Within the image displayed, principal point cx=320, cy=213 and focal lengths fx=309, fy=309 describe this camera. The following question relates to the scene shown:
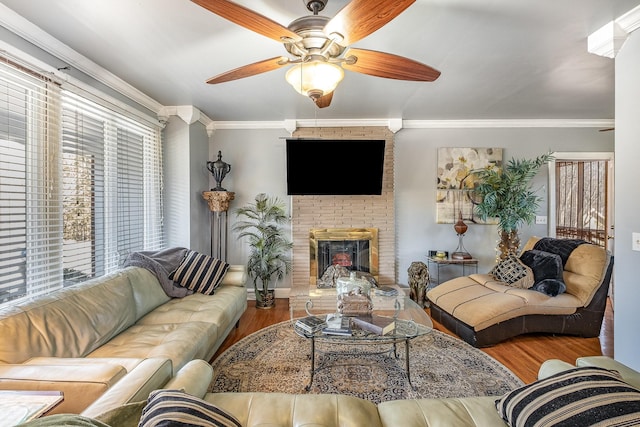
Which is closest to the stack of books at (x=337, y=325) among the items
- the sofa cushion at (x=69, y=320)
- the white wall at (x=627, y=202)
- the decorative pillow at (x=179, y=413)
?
the decorative pillow at (x=179, y=413)

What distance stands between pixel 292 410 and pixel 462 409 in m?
0.73

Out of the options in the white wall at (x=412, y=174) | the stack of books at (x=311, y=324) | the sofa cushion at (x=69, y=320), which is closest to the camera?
the sofa cushion at (x=69, y=320)

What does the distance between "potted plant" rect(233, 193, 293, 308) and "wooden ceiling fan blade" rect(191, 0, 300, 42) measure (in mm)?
2609

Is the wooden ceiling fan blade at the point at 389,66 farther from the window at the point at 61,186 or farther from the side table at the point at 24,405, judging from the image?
the window at the point at 61,186

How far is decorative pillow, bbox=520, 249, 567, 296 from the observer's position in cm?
293

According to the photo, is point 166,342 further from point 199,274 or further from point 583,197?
point 583,197

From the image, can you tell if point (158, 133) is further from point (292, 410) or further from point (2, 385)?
point (292, 410)

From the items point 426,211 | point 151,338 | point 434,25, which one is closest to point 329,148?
point 426,211

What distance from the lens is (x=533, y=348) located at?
9.18 feet

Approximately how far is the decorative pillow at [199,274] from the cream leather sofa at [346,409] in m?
1.68

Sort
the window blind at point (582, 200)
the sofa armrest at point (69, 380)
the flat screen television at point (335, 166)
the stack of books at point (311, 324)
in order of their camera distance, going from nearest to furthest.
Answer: the sofa armrest at point (69, 380), the stack of books at point (311, 324), the flat screen television at point (335, 166), the window blind at point (582, 200)

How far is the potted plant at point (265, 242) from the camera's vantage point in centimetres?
388

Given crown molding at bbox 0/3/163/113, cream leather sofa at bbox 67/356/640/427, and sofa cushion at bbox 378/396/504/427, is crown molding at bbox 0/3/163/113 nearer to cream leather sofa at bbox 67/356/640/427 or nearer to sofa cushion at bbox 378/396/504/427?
cream leather sofa at bbox 67/356/640/427

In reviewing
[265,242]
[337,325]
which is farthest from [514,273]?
[265,242]
